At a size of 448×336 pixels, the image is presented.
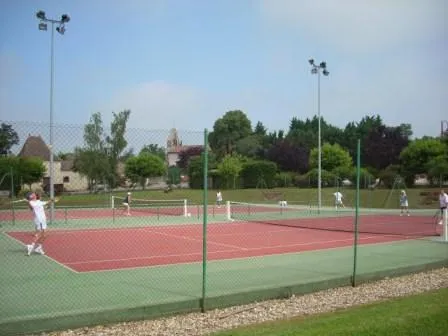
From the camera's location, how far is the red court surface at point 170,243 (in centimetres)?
1300

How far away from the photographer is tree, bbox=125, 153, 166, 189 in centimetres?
867

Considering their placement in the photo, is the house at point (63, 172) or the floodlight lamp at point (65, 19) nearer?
the house at point (63, 172)

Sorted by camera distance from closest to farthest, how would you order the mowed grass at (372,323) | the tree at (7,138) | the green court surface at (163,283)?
the mowed grass at (372,323) < the tree at (7,138) < the green court surface at (163,283)

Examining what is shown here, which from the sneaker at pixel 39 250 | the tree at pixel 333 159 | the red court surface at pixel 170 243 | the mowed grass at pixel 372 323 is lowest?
the red court surface at pixel 170 243

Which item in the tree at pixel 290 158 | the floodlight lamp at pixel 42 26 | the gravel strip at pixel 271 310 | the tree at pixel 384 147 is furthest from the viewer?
the tree at pixel 384 147

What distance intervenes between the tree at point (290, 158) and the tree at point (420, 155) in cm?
1494

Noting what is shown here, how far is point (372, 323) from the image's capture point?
6562mm

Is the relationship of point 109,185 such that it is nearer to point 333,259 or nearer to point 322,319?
point 322,319

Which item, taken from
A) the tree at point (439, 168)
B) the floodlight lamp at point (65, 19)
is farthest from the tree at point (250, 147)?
the floodlight lamp at point (65, 19)

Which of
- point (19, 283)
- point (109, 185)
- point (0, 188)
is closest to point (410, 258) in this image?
point (109, 185)

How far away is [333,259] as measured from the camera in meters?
12.7

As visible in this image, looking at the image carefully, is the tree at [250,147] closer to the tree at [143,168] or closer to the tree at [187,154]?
the tree at [143,168]

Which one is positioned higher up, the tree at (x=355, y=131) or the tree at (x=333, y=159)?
the tree at (x=355, y=131)

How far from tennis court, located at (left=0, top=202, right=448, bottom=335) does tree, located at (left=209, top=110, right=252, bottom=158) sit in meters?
79.3
